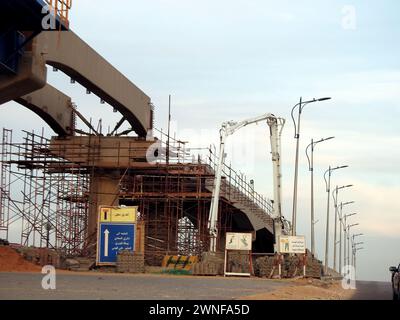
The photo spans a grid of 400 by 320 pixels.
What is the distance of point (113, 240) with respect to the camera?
150ft

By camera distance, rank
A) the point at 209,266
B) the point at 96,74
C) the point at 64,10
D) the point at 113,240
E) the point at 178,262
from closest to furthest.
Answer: the point at 64,10 < the point at 209,266 < the point at 113,240 < the point at 96,74 < the point at 178,262

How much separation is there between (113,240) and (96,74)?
10.2m

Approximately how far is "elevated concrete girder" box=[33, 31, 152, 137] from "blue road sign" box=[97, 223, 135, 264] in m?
8.65

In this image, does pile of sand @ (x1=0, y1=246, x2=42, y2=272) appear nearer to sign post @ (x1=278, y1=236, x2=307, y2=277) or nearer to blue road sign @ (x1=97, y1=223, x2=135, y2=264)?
blue road sign @ (x1=97, y1=223, x2=135, y2=264)

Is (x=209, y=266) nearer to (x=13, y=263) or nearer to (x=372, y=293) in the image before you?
(x=372, y=293)

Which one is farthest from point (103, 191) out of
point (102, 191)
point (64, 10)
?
point (64, 10)

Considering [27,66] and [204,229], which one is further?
[204,229]

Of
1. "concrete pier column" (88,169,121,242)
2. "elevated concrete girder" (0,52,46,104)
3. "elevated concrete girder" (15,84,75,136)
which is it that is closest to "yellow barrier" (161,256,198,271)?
"concrete pier column" (88,169,121,242)

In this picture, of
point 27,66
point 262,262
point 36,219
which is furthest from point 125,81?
point 27,66

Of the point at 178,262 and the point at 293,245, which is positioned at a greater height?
the point at 293,245
